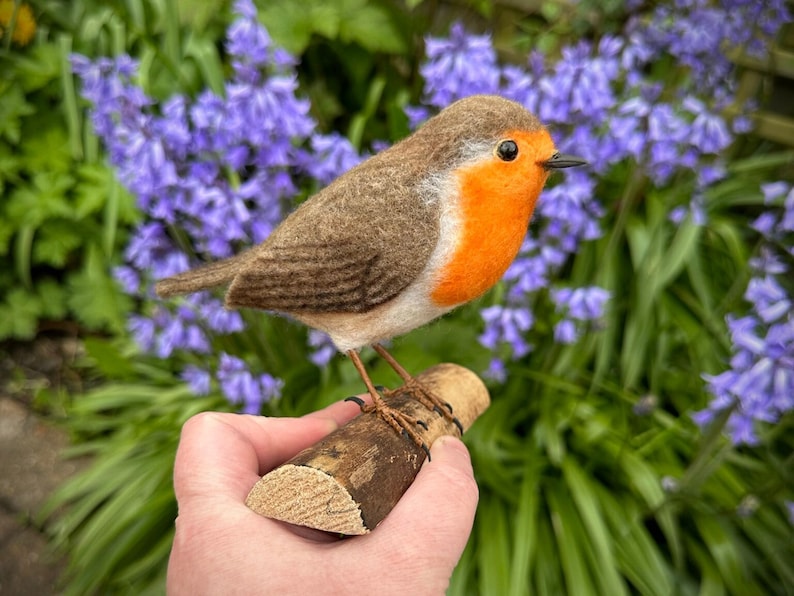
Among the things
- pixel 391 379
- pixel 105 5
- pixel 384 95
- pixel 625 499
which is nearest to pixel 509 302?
pixel 391 379

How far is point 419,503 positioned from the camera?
0.97 meters

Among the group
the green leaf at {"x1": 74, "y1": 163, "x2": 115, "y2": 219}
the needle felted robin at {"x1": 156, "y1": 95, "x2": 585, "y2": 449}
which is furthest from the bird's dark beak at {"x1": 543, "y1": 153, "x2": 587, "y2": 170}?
the green leaf at {"x1": 74, "y1": 163, "x2": 115, "y2": 219}

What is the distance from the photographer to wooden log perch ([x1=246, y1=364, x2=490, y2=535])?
91 centimetres

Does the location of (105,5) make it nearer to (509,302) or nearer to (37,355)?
(37,355)

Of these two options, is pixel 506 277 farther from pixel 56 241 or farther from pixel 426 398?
pixel 56 241

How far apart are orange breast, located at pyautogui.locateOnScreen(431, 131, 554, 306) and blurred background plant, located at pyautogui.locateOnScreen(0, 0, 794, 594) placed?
680mm

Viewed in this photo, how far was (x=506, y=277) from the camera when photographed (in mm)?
1822

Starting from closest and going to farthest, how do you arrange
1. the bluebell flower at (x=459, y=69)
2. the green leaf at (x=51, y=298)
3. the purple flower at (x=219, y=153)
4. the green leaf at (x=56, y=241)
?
the purple flower at (x=219, y=153) → the bluebell flower at (x=459, y=69) → the green leaf at (x=56, y=241) → the green leaf at (x=51, y=298)

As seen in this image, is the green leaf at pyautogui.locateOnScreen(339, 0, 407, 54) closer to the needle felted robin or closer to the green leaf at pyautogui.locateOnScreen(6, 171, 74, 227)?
the green leaf at pyautogui.locateOnScreen(6, 171, 74, 227)

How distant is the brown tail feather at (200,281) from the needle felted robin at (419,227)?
75 mm

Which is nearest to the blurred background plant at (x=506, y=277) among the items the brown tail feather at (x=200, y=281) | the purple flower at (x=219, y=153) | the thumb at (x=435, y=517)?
the purple flower at (x=219, y=153)

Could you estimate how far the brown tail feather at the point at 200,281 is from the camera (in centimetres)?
108

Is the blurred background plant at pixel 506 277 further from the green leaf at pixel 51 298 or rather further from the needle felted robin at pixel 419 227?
the needle felted robin at pixel 419 227

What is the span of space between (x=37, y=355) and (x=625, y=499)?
9.00ft
